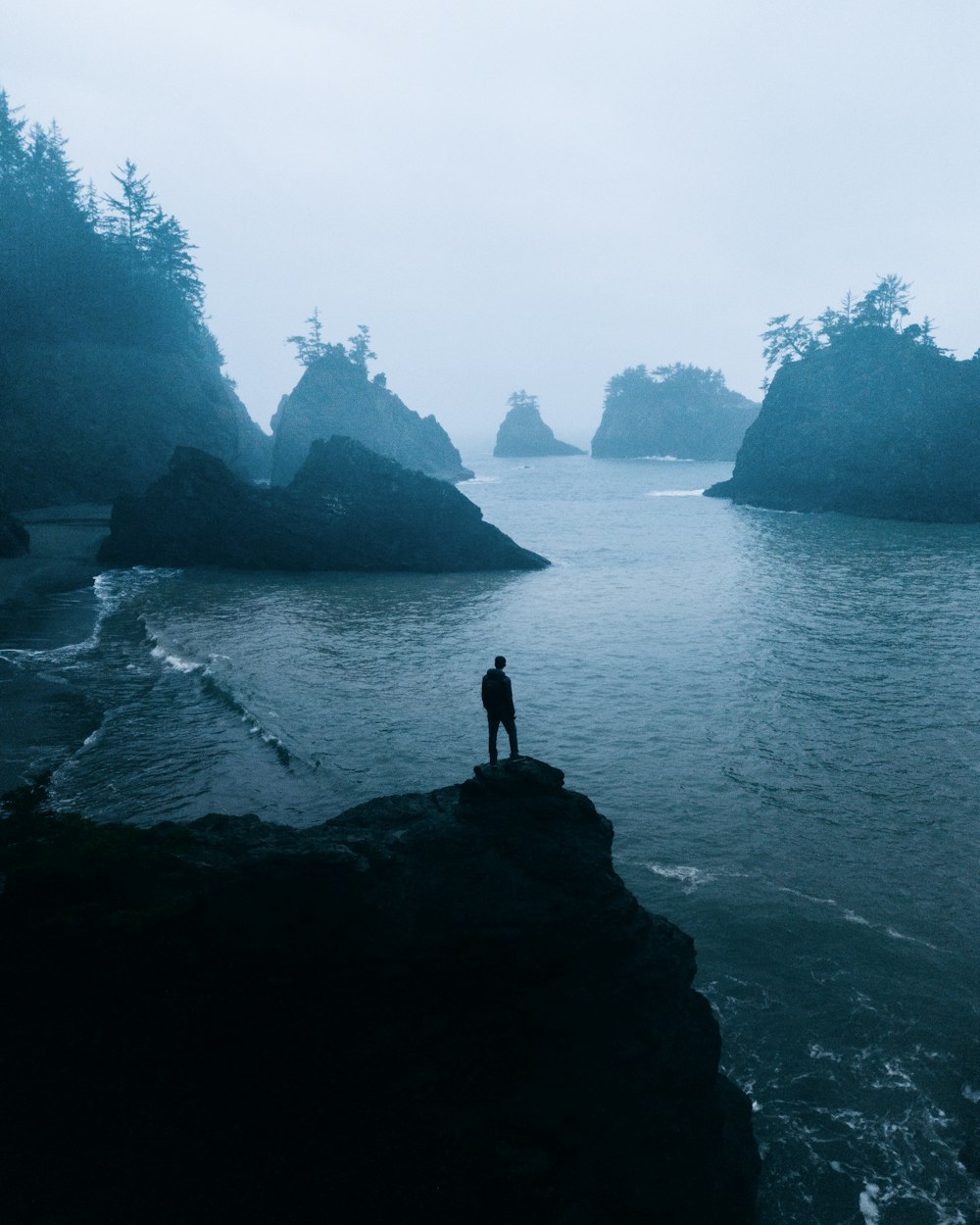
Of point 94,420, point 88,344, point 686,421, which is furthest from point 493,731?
point 686,421

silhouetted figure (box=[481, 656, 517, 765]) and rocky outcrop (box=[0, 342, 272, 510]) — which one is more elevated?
rocky outcrop (box=[0, 342, 272, 510])

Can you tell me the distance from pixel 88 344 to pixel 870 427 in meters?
85.4

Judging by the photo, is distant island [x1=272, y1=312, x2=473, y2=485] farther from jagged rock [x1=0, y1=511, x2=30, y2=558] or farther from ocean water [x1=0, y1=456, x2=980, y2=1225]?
ocean water [x1=0, y1=456, x2=980, y2=1225]

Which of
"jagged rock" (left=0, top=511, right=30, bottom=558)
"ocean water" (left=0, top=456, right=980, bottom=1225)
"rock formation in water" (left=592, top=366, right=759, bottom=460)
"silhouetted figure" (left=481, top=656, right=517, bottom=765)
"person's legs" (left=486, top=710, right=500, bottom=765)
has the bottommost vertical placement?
"ocean water" (left=0, top=456, right=980, bottom=1225)

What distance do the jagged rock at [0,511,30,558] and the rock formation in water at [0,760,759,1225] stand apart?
4368cm

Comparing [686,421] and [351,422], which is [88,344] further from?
[686,421]

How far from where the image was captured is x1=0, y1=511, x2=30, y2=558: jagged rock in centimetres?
4581

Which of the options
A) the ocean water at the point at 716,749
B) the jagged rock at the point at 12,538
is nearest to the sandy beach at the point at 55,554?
the jagged rock at the point at 12,538

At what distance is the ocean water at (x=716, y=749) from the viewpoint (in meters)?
11.8

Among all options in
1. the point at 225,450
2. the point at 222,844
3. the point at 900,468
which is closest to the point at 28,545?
the point at 225,450

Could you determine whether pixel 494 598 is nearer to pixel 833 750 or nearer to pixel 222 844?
pixel 833 750

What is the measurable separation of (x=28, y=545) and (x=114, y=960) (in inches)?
1941

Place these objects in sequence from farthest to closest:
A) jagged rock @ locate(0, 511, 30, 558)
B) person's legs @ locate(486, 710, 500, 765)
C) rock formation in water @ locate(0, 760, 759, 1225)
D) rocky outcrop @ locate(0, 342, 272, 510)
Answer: rocky outcrop @ locate(0, 342, 272, 510) < jagged rock @ locate(0, 511, 30, 558) < person's legs @ locate(486, 710, 500, 765) < rock formation in water @ locate(0, 760, 759, 1225)

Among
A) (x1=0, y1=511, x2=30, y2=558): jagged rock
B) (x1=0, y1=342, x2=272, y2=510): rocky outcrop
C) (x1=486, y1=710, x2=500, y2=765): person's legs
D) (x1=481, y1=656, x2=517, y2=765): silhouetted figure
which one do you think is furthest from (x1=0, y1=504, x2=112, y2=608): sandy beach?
(x1=481, y1=656, x2=517, y2=765): silhouetted figure
